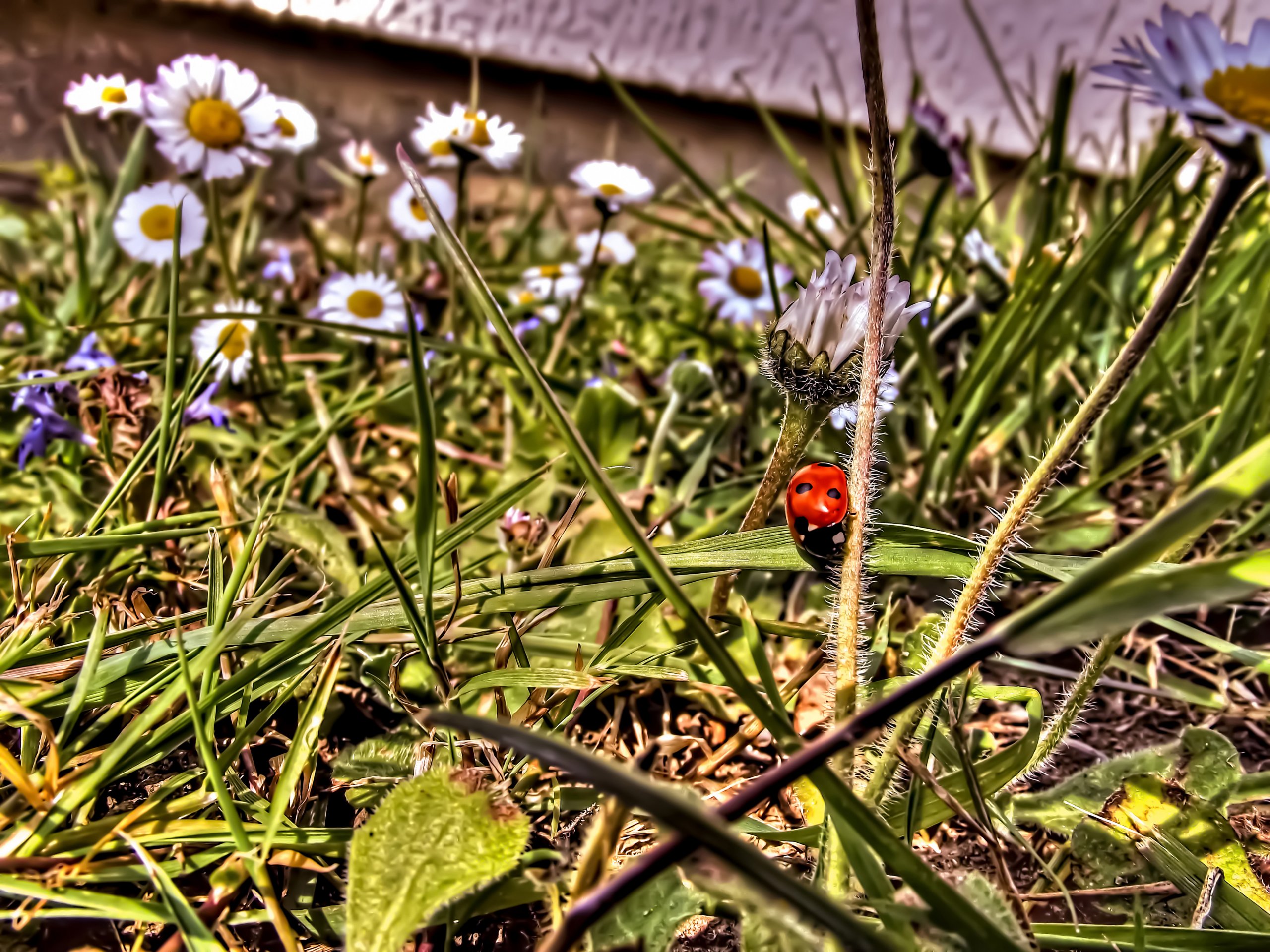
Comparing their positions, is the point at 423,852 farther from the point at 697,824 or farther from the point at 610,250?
the point at 610,250

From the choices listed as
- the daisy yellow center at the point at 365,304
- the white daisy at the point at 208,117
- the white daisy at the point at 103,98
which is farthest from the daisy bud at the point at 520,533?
the white daisy at the point at 103,98

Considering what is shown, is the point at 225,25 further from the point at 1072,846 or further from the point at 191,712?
the point at 1072,846

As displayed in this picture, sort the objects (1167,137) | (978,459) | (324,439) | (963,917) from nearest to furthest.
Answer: (963,917), (324,439), (978,459), (1167,137)

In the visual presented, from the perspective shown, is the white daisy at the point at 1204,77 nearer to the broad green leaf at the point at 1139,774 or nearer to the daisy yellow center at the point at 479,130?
the broad green leaf at the point at 1139,774

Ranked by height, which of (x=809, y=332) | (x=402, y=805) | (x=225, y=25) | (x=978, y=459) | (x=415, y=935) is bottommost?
(x=415, y=935)

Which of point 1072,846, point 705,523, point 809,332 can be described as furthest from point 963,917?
point 705,523

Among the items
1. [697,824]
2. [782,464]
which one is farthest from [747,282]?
[697,824]
